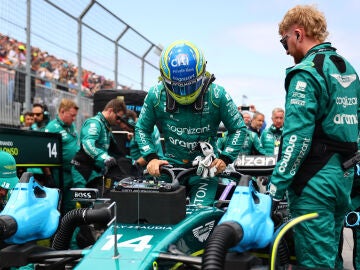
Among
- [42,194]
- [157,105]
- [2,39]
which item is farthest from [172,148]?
[2,39]

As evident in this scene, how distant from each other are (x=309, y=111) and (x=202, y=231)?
38.1 inches

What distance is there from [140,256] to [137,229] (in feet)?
1.21

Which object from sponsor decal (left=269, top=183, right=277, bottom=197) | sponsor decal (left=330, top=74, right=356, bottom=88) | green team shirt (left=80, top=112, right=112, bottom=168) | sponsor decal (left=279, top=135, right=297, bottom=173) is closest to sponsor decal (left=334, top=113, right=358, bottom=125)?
sponsor decal (left=330, top=74, right=356, bottom=88)

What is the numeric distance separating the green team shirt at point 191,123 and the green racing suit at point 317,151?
1.13 metres

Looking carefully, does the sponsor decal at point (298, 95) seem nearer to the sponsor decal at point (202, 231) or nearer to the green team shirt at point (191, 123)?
the sponsor decal at point (202, 231)

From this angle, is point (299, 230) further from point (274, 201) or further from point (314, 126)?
point (314, 126)

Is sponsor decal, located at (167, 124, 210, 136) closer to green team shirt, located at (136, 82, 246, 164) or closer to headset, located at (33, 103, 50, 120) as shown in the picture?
green team shirt, located at (136, 82, 246, 164)

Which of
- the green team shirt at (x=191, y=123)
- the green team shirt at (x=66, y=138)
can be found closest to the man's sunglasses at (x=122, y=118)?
the green team shirt at (x=66, y=138)

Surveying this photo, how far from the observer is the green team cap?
13.0 feet

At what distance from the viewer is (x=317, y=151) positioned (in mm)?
2961

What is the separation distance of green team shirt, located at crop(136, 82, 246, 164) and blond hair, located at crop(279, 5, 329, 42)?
1.06 m

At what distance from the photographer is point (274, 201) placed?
→ 289 centimetres

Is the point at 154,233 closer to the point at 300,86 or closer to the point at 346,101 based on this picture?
the point at 300,86

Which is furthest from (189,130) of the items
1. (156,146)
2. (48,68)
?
(48,68)
